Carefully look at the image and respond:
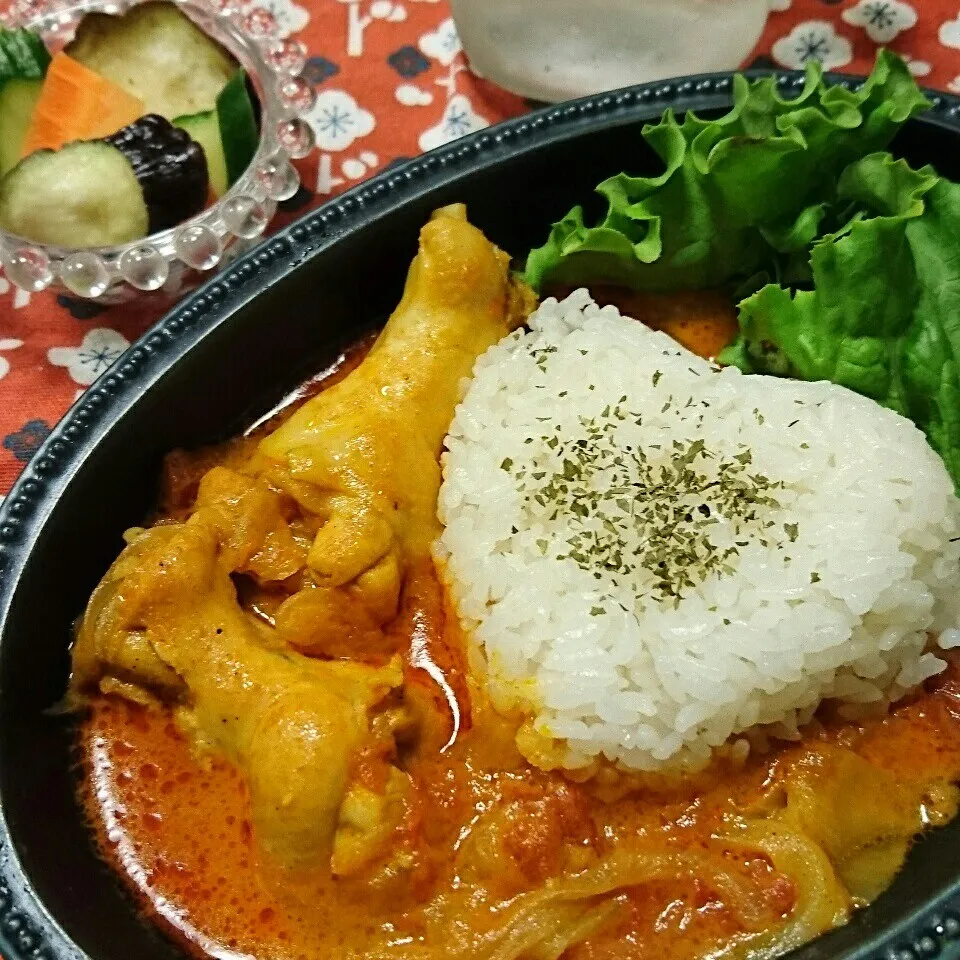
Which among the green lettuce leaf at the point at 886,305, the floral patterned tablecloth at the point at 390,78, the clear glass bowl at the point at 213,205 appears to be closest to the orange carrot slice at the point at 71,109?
the clear glass bowl at the point at 213,205

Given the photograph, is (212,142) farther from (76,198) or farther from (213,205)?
(76,198)

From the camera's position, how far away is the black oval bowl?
199cm

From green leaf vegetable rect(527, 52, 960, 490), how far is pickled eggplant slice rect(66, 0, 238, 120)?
1324 mm

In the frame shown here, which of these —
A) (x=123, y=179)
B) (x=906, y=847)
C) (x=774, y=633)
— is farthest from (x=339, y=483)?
(x=906, y=847)

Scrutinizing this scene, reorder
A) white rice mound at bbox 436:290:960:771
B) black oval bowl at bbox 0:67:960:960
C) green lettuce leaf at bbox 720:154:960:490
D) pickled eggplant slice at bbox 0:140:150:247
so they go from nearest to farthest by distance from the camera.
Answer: black oval bowl at bbox 0:67:960:960 → white rice mound at bbox 436:290:960:771 → green lettuce leaf at bbox 720:154:960:490 → pickled eggplant slice at bbox 0:140:150:247

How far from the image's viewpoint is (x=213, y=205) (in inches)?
121

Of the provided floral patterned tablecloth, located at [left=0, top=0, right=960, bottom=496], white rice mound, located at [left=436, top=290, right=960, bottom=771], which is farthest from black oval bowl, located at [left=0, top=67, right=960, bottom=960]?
floral patterned tablecloth, located at [left=0, top=0, right=960, bottom=496]

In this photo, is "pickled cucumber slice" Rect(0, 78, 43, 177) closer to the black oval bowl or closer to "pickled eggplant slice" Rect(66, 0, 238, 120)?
"pickled eggplant slice" Rect(66, 0, 238, 120)

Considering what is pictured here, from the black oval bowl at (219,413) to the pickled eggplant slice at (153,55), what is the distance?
3.04ft

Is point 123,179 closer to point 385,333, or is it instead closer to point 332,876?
point 385,333

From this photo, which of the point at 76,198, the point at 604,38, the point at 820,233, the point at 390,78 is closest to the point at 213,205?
the point at 76,198

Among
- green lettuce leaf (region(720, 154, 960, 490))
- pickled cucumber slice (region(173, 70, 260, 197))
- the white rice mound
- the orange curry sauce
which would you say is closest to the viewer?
the orange curry sauce

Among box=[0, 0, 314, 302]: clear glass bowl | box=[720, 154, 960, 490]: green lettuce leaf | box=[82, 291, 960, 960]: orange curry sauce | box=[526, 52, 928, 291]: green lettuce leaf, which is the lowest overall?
box=[82, 291, 960, 960]: orange curry sauce

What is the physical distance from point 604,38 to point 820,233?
3.40 feet
